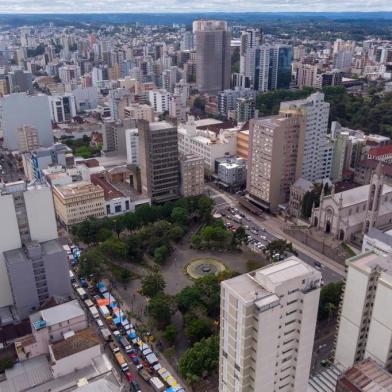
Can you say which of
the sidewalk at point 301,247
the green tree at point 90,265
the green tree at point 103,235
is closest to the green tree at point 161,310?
the green tree at point 90,265

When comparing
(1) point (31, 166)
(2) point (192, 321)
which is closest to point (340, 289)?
(2) point (192, 321)

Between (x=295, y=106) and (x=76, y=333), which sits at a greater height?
(x=295, y=106)

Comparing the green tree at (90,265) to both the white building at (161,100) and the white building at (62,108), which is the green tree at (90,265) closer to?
the white building at (62,108)

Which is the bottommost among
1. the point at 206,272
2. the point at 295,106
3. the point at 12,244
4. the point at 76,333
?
the point at 206,272

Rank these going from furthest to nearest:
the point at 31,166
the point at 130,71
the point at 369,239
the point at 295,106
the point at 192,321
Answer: the point at 130,71
the point at 31,166
the point at 295,106
the point at 369,239
the point at 192,321

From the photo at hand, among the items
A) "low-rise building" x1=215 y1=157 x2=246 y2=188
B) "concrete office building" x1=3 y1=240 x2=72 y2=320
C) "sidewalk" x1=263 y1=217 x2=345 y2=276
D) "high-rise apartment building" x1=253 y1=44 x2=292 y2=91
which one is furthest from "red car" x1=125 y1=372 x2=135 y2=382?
"high-rise apartment building" x1=253 y1=44 x2=292 y2=91

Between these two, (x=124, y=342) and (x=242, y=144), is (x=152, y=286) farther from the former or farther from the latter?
(x=242, y=144)

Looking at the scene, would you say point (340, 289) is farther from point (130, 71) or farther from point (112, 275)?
point (130, 71)

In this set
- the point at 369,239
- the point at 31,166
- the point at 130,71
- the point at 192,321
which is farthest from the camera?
the point at 130,71
